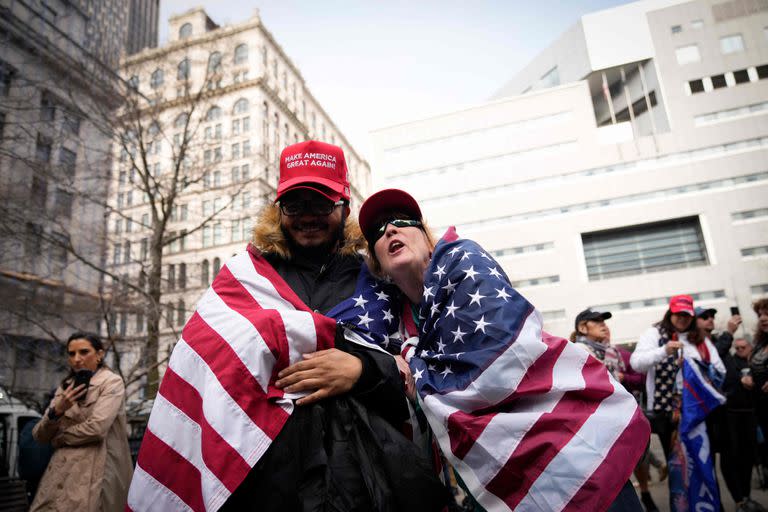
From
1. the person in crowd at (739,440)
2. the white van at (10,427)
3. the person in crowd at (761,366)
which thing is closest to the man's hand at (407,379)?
the person in crowd at (739,440)

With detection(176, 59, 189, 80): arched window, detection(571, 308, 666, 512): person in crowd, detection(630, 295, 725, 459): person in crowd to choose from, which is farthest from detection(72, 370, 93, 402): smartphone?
detection(176, 59, 189, 80): arched window

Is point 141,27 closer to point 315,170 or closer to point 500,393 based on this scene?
point 315,170

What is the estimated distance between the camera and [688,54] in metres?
47.9

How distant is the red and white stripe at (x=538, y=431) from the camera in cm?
176

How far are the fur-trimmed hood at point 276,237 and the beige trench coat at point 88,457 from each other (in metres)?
2.76

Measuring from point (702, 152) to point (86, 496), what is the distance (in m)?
54.1

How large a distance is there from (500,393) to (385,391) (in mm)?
470

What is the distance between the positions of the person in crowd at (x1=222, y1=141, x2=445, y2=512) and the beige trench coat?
2.79 m

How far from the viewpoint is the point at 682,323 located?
18.0ft

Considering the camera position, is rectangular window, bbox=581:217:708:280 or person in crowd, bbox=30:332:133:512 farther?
rectangular window, bbox=581:217:708:280

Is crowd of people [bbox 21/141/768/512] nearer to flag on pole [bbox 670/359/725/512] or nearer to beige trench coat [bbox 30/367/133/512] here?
beige trench coat [bbox 30/367/133/512]

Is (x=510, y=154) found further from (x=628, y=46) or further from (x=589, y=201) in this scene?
(x=628, y=46)

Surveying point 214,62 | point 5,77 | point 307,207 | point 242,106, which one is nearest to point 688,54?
point 242,106

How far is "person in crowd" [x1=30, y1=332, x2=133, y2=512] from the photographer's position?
3953 mm
